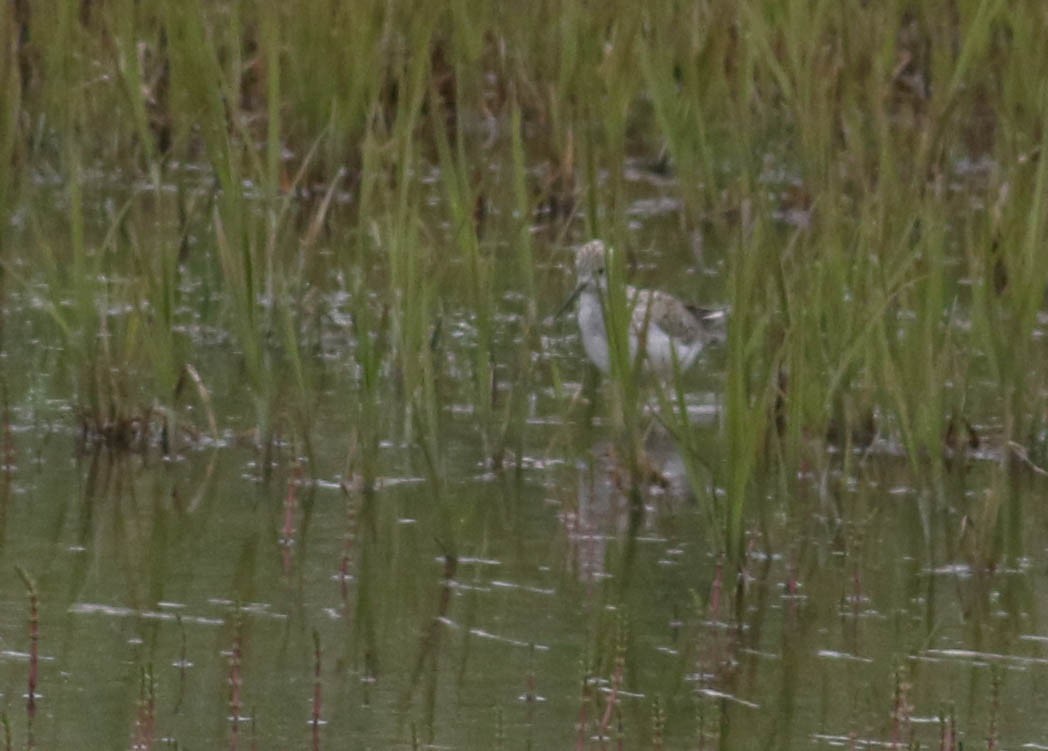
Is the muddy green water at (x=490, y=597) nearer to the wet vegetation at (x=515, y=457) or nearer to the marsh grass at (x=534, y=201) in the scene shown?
the wet vegetation at (x=515, y=457)

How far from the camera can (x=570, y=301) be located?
6996 millimetres

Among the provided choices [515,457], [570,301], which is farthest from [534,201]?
[570,301]

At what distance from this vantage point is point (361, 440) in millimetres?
5297

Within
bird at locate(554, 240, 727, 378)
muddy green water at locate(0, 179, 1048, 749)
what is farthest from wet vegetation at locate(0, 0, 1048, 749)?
bird at locate(554, 240, 727, 378)

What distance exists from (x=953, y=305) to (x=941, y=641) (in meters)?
1.45

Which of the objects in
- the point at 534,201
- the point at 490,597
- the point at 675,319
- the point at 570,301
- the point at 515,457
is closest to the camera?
the point at 490,597

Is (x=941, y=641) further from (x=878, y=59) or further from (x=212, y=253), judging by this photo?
(x=212, y=253)

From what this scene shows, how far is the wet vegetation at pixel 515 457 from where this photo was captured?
417cm

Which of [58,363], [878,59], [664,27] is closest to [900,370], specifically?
[878,59]

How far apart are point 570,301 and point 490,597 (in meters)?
2.33

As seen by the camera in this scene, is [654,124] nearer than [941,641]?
No

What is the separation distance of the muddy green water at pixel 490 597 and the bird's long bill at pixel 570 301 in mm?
518

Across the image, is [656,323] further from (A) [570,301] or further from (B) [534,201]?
(B) [534,201]

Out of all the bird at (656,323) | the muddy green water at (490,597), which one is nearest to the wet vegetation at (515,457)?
the muddy green water at (490,597)
